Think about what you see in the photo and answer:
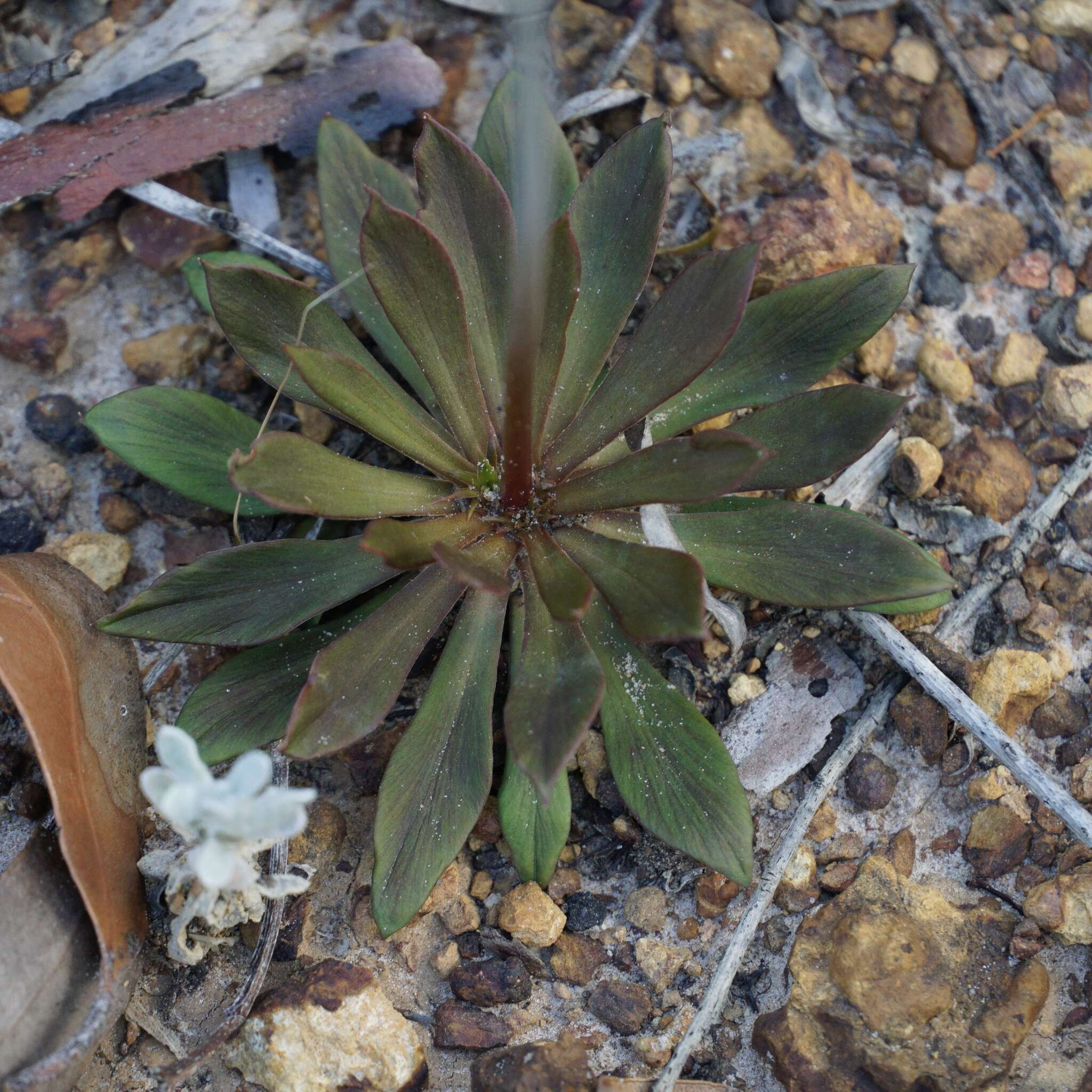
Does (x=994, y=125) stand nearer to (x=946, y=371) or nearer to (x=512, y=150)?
(x=946, y=371)

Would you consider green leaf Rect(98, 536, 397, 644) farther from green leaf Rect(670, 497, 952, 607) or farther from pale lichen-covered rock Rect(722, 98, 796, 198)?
pale lichen-covered rock Rect(722, 98, 796, 198)

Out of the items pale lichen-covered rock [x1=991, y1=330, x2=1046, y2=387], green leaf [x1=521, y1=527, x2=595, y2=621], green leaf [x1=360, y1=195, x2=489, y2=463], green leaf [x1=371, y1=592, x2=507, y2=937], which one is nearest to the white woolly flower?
green leaf [x1=371, y1=592, x2=507, y2=937]

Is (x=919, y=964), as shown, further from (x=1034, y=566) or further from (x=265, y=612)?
(x=265, y=612)

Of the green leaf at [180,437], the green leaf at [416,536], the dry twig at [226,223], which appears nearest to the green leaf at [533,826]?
the green leaf at [416,536]

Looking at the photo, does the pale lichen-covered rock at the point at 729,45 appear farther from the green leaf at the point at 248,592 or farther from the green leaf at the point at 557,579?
the green leaf at the point at 248,592

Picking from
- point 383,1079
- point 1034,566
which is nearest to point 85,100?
point 383,1079

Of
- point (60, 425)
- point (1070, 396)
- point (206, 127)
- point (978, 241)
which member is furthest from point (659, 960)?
point (206, 127)
